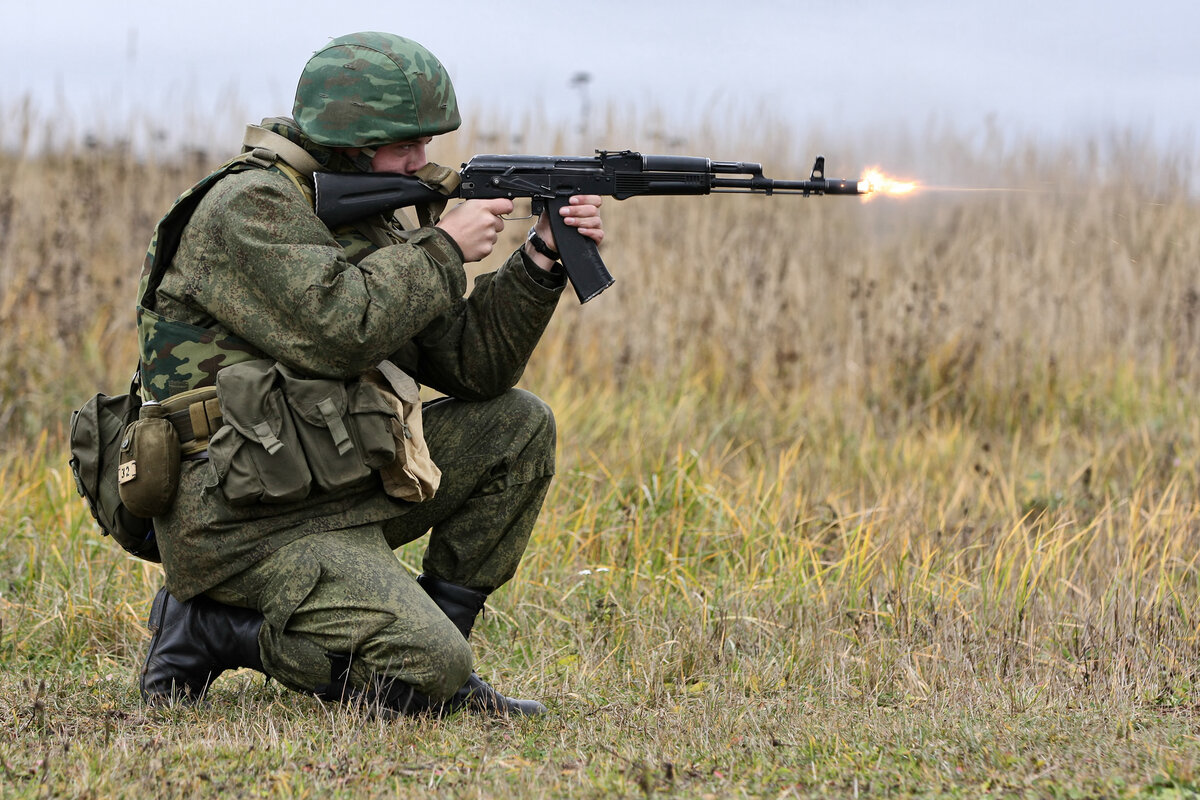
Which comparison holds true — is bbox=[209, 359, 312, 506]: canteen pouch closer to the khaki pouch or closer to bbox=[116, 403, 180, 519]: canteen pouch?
bbox=[116, 403, 180, 519]: canteen pouch

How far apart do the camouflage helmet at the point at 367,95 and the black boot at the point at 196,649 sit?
1206 mm

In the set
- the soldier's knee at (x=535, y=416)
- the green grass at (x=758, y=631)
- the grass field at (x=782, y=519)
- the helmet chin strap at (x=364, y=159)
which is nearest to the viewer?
the green grass at (x=758, y=631)

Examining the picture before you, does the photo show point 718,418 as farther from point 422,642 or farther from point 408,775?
point 408,775

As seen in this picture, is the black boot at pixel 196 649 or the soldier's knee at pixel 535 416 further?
the soldier's knee at pixel 535 416

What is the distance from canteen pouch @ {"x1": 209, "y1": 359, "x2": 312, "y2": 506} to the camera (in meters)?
2.79

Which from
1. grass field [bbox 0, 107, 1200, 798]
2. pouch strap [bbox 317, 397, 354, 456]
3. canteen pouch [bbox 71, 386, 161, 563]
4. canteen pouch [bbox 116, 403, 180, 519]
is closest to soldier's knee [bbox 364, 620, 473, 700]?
grass field [bbox 0, 107, 1200, 798]

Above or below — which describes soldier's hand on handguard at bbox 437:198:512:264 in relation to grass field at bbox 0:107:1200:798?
above

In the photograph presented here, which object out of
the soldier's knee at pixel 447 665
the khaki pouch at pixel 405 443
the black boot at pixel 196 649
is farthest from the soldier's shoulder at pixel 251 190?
the soldier's knee at pixel 447 665

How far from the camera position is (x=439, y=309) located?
2.93m

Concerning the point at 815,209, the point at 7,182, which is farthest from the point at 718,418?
the point at 7,182

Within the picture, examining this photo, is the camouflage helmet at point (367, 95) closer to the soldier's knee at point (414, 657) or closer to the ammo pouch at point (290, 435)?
the ammo pouch at point (290, 435)

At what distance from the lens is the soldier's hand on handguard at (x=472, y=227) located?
9.93ft

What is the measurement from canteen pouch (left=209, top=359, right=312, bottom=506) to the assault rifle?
1.81 ft

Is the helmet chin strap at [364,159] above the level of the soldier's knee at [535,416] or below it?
above
